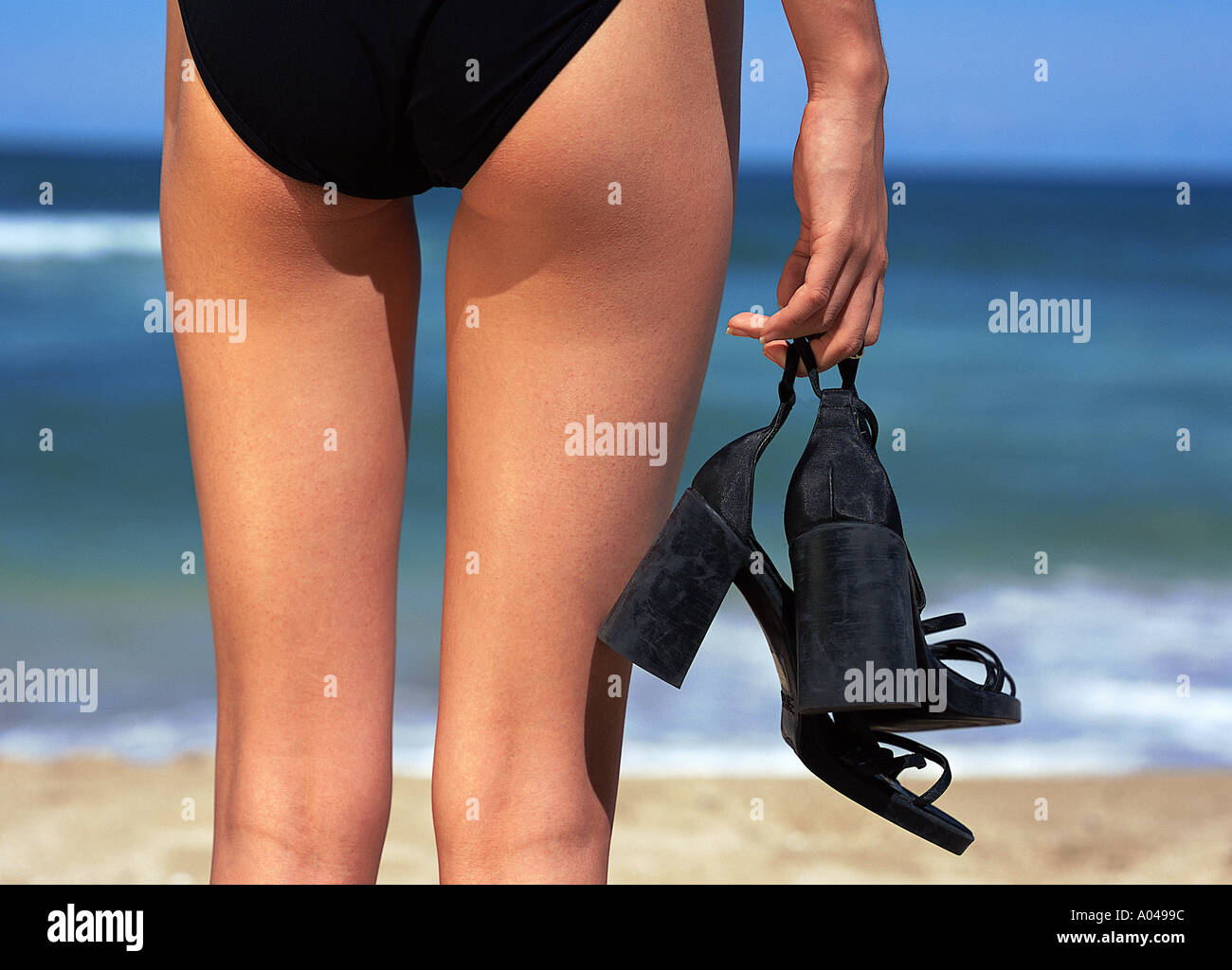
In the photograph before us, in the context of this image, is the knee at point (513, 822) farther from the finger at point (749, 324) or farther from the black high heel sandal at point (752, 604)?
the finger at point (749, 324)

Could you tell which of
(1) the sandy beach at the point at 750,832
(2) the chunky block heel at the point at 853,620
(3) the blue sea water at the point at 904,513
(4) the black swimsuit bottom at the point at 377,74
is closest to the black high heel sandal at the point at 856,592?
(2) the chunky block heel at the point at 853,620

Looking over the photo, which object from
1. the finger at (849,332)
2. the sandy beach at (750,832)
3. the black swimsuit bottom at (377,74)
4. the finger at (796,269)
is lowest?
the sandy beach at (750,832)

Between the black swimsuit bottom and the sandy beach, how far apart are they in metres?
1.53

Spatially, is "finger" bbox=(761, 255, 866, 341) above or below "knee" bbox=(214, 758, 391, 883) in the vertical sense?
above

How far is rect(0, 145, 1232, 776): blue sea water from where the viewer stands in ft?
9.43

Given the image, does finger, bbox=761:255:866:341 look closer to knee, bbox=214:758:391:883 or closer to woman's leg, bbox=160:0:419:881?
woman's leg, bbox=160:0:419:881

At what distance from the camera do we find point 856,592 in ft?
2.99

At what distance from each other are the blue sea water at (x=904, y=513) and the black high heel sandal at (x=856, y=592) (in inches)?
67.3

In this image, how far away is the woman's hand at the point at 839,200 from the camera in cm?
87

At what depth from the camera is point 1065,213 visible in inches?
593

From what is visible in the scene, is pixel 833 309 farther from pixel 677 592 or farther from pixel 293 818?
pixel 293 818

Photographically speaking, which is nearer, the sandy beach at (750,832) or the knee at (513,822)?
the knee at (513,822)

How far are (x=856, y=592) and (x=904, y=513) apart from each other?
3663 mm

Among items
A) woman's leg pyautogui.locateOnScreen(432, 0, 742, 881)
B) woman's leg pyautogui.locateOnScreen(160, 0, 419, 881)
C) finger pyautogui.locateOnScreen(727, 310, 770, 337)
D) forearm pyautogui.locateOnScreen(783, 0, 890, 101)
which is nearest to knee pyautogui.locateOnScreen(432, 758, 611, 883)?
woman's leg pyautogui.locateOnScreen(432, 0, 742, 881)
